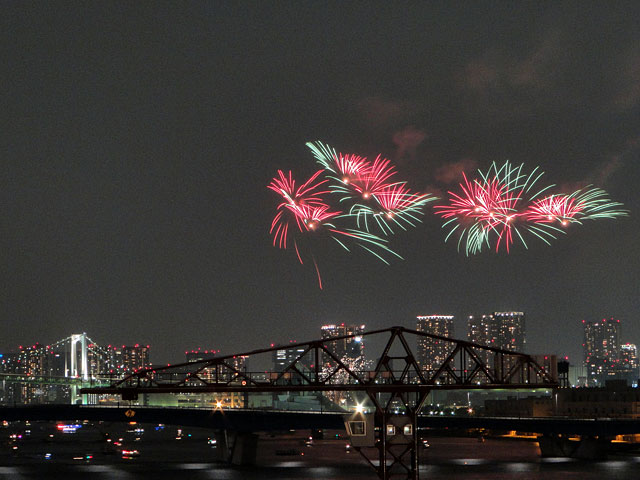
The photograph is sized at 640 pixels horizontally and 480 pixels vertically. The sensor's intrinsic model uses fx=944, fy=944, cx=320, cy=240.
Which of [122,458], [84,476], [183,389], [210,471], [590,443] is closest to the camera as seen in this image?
[183,389]

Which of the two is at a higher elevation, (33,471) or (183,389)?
(183,389)

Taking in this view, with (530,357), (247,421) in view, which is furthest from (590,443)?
(530,357)

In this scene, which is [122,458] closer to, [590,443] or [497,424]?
[497,424]

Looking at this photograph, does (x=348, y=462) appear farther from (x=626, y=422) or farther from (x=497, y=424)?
(x=626, y=422)

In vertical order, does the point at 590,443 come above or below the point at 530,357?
below

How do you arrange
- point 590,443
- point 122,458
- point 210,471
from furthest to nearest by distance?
point 122,458
point 590,443
point 210,471

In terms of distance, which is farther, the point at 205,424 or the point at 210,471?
the point at 205,424

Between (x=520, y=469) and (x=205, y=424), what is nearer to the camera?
(x=520, y=469)

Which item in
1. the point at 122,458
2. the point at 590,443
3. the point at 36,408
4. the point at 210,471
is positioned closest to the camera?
the point at 210,471

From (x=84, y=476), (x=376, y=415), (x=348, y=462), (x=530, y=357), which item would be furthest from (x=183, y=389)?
(x=348, y=462)
